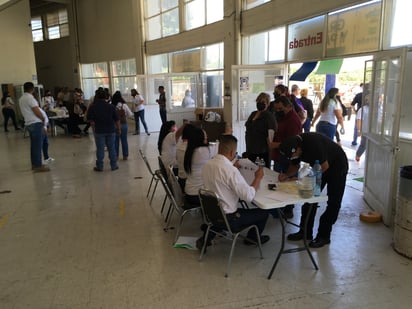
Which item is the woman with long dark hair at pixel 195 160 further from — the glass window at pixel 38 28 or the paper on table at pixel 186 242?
the glass window at pixel 38 28

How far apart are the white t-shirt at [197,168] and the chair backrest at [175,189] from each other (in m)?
0.13

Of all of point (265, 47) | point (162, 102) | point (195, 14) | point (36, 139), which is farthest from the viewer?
point (195, 14)

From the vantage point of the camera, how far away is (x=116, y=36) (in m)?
15.1

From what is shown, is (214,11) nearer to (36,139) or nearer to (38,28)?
(36,139)

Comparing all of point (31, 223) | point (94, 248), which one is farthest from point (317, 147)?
point (31, 223)

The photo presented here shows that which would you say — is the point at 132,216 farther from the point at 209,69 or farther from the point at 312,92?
the point at 312,92

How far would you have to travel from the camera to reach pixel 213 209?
2893 millimetres

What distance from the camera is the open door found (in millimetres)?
3586

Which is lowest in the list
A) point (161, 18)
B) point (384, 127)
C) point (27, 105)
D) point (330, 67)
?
point (384, 127)

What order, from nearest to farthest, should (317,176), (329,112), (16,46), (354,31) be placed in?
(317,176), (354,31), (329,112), (16,46)

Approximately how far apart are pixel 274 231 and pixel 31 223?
→ 9.41 ft

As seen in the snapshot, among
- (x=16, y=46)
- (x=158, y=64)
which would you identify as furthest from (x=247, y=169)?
(x=16, y=46)

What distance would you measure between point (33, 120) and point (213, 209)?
4816mm

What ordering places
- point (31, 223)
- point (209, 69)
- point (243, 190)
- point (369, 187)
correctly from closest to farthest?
1. point (243, 190)
2. point (31, 223)
3. point (369, 187)
4. point (209, 69)
